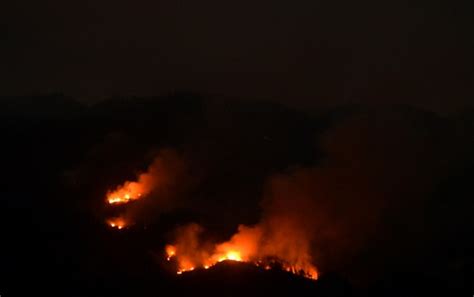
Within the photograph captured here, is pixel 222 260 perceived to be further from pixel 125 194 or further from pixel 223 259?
pixel 125 194

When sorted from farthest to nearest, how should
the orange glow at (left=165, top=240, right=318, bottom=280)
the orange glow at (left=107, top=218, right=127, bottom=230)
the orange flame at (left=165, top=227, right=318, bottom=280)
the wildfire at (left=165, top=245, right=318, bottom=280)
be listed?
the orange glow at (left=107, top=218, right=127, bottom=230), the orange flame at (left=165, top=227, right=318, bottom=280), the orange glow at (left=165, top=240, right=318, bottom=280), the wildfire at (left=165, top=245, right=318, bottom=280)

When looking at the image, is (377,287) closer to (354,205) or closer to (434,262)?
(434,262)

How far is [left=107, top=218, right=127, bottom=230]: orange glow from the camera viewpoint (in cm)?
3910

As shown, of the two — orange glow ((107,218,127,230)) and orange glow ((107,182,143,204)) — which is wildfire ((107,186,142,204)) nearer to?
orange glow ((107,182,143,204))

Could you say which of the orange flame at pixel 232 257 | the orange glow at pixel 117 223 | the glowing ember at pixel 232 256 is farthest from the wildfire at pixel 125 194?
the glowing ember at pixel 232 256

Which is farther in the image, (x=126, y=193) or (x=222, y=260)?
(x=126, y=193)

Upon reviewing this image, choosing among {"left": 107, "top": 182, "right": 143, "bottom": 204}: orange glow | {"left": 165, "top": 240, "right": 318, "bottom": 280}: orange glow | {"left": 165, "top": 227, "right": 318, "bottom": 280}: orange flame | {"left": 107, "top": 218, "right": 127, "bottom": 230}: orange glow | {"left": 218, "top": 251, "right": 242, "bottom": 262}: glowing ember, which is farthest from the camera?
{"left": 107, "top": 182, "right": 143, "bottom": 204}: orange glow

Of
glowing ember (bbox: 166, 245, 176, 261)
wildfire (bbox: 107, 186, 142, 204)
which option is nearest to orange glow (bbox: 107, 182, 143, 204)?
wildfire (bbox: 107, 186, 142, 204)

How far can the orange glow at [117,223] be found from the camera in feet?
128

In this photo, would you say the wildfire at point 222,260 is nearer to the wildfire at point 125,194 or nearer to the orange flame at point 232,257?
the orange flame at point 232,257

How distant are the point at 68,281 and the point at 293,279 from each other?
1345 cm

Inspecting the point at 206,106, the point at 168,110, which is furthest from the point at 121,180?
the point at 206,106

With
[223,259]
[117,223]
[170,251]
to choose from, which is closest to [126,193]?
[117,223]

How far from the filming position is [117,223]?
39.9 m
